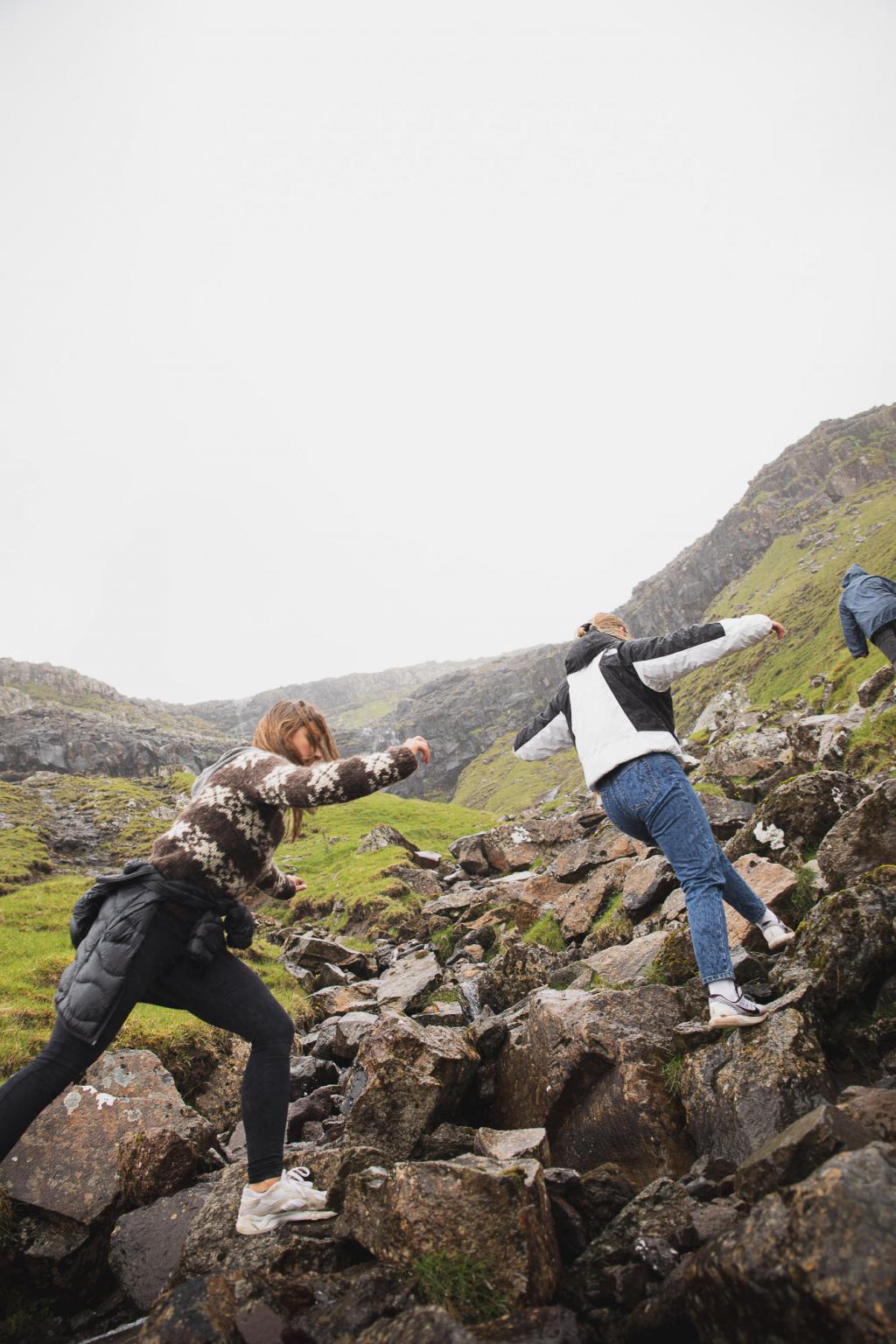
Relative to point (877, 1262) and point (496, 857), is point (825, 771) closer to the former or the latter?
point (877, 1262)

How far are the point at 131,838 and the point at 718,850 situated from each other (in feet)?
173

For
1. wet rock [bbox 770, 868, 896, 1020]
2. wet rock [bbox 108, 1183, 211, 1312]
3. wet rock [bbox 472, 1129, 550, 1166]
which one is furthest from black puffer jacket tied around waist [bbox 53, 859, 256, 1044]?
wet rock [bbox 770, 868, 896, 1020]

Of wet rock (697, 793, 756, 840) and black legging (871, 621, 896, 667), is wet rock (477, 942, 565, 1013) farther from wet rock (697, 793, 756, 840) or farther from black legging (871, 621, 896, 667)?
black legging (871, 621, 896, 667)

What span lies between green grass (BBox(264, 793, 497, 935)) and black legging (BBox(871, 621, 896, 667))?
1177 cm

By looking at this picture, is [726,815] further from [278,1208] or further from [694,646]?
[278,1208]

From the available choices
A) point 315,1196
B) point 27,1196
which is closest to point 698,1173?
point 315,1196

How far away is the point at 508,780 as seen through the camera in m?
152

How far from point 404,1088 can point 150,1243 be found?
7.50 ft

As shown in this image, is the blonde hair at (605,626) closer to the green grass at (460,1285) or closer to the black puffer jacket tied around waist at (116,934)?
the black puffer jacket tied around waist at (116,934)

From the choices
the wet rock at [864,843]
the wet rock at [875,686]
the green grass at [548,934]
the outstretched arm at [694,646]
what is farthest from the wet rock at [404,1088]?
the wet rock at [875,686]

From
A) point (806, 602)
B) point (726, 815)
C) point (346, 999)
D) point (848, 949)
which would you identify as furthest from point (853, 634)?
point (806, 602)

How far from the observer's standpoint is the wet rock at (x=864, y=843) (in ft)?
22.0

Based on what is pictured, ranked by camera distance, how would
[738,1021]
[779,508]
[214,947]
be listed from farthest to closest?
[779,508] → [738,1021] → [214,947]

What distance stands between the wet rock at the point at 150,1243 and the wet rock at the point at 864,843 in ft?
23.4
